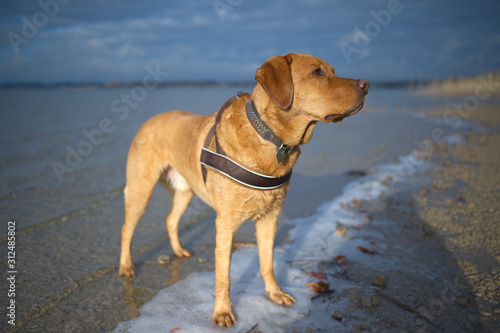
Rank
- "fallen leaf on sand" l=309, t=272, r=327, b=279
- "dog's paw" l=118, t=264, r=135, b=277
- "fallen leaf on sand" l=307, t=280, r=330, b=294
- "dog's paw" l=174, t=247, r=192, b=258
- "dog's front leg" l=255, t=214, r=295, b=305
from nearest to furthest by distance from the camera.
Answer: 1. "dog's front leg" l=255, t=214, r=295, b=305
2. "fallen leaf on sand" l=307, t=280, r=330, b=294
3. "fallen leaf on sand" l=309, t=272, r=327, b=279
4. "dog's paw" l=118, t=264, r=135, b=277
5. "dog's paw" l=174, t=247, r=192, b=258

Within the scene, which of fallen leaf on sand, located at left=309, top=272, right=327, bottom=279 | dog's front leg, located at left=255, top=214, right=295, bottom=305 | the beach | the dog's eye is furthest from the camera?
fallen leaf on sand, located at left=309, top=272, right=327, bottom=279

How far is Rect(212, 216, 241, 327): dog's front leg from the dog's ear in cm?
119

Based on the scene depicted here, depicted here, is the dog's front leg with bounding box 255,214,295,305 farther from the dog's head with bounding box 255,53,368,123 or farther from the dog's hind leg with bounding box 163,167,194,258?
the dog's hind leg with bounding box 163,167,194,258

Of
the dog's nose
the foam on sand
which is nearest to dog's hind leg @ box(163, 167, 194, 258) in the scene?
the foam on sand

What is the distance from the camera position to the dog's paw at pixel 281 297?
3348 millimetres

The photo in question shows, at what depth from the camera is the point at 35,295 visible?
11.5 feet

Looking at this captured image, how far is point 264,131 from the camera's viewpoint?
279 centimetres

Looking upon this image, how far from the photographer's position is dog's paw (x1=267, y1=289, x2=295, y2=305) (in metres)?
3.35

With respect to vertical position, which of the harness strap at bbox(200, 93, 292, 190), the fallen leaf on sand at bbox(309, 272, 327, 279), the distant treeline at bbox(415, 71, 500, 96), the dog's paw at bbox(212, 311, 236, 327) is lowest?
the distant treeline at bbox(415, 71, 500, 96)

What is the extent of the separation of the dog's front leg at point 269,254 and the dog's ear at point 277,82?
1.25 meters

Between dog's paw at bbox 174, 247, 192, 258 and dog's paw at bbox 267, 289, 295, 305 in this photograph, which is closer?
dog's paw at bbox 267, 289, 295, 305

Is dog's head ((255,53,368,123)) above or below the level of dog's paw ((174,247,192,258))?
above

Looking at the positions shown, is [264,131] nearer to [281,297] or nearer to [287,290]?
[281,297]

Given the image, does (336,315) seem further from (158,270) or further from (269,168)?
(158,270)
